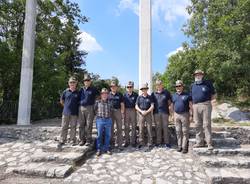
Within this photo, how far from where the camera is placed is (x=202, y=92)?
6.68 meters

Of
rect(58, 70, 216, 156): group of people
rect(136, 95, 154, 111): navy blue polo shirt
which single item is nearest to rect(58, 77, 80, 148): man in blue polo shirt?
rect(58, 70, 216, 156): group of people

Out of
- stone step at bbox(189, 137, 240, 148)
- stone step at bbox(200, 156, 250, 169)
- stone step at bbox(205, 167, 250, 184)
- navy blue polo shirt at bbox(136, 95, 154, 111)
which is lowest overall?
stone step at bbox(205, 167, 250, 184)

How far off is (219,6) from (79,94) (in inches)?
261

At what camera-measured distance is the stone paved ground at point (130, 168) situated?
5559mm

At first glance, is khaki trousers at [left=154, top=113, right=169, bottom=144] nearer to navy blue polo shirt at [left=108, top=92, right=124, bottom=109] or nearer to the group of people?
the group of people

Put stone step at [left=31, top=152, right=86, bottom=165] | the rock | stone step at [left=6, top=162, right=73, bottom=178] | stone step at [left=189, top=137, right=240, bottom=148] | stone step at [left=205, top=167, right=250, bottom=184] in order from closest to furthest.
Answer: stone step at [left=205, top=167, right=250, bottom=184] → stone step at [left=6, top=162, right=73, bottom=178] → stone step at [left=31, top=152, right=86, bottom=165] → stone step at [left=189, top=137, right=240, bottom=148] → the rock

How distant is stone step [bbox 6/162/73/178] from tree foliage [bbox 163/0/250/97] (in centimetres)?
658

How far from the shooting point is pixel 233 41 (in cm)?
1036

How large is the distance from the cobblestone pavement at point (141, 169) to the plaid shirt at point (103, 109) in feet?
2.89

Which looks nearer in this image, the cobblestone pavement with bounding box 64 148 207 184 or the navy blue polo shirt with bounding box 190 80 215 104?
the cobblestone pavement with bounding box 64 148 207 184

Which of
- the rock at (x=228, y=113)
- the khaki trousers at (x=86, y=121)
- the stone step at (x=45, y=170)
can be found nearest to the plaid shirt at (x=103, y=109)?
the khaki trousers at (x=86, y=121)

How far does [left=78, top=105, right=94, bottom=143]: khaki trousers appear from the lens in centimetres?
712

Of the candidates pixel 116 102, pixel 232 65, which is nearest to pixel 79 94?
pixel 116 102

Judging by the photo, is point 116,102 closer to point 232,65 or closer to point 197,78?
point 197,78
